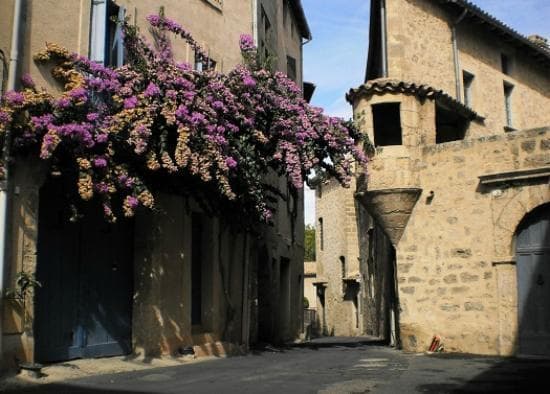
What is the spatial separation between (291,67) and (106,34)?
42.0 feet

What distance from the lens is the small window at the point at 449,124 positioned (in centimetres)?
1610

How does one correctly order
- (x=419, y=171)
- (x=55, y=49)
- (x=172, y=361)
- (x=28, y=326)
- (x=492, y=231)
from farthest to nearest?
(x=419, y=171) < (x=492, y=231) < (x=172, y=361) < (x=55, y=49) < (x=28, y=326)

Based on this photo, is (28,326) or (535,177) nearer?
(28,326)

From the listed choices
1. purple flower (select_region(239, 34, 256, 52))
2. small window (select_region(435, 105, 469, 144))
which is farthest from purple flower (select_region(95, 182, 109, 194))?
small window (select_region(435, 105, 469, 144))

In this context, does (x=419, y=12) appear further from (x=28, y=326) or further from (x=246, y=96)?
(x=28, y=326)

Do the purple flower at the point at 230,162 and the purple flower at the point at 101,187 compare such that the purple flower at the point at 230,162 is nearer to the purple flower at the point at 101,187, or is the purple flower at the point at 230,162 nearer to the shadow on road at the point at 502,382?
the purple flower at the point at 101,187

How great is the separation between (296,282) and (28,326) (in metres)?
15.1

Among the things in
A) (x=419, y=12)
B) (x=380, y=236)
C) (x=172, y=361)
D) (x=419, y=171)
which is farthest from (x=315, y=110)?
(x=380, y=236)

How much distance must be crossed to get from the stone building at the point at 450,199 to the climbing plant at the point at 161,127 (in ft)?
9.22

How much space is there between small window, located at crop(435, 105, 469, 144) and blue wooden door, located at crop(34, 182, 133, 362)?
28.9 feet

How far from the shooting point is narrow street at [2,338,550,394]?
7195 mm

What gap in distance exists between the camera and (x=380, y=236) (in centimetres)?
1953

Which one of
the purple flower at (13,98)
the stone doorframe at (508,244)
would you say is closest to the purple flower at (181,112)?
the purple flower at (13,98)

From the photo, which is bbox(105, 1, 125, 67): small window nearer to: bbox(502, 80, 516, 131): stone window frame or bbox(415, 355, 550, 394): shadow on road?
bbox(415, 355, 550, 394): shadow on road
